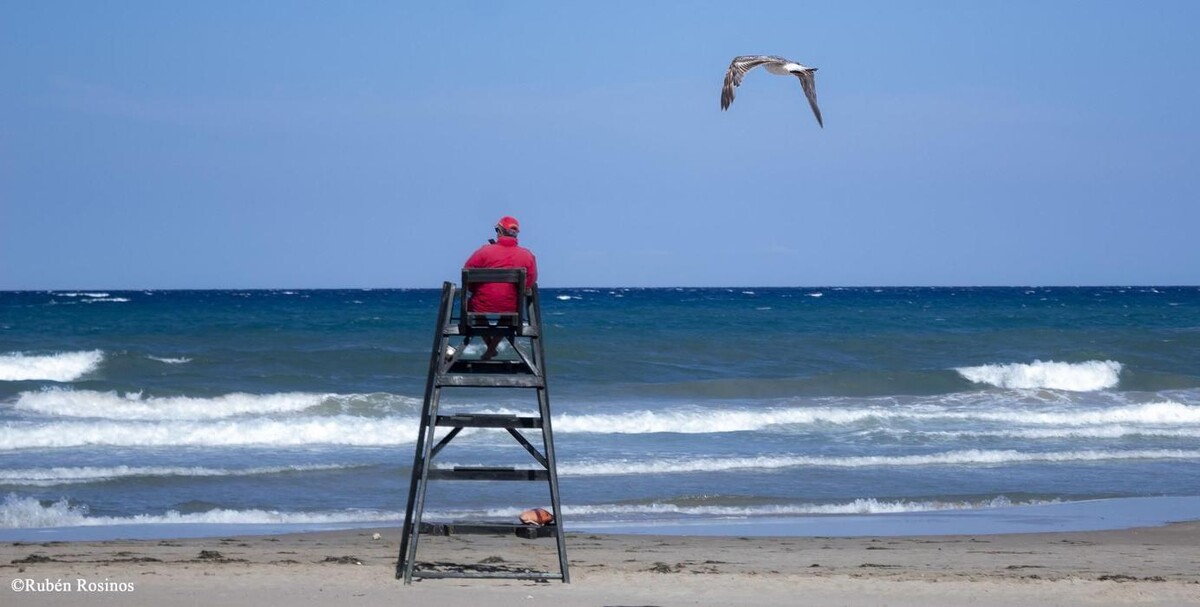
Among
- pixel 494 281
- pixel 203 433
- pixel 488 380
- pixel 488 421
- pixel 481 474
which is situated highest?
pixel 494 281

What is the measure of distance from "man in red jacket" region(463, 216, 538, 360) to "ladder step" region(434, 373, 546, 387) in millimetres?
166

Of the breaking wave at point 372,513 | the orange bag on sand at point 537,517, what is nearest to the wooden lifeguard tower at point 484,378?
the orange bag on sand at point 537,517

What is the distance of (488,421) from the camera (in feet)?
24.4

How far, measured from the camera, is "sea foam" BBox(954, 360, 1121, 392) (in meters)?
29.5

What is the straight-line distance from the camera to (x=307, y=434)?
17531mm

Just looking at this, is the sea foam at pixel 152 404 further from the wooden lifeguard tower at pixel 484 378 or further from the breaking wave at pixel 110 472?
the wooden lifeguard tower at pixel 484 378

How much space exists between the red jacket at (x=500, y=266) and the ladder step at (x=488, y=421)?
600mm

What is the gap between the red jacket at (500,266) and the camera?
7.40m

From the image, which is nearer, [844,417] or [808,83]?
[808,83]

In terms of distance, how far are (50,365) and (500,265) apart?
25.0 metres

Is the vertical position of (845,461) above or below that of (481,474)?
below

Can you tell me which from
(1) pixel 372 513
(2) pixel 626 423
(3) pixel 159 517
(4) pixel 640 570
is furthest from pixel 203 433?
(4) pixel 640 570

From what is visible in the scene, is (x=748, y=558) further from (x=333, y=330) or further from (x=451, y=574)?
(x=333, y=330)

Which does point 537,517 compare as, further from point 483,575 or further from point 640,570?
point 640,570
